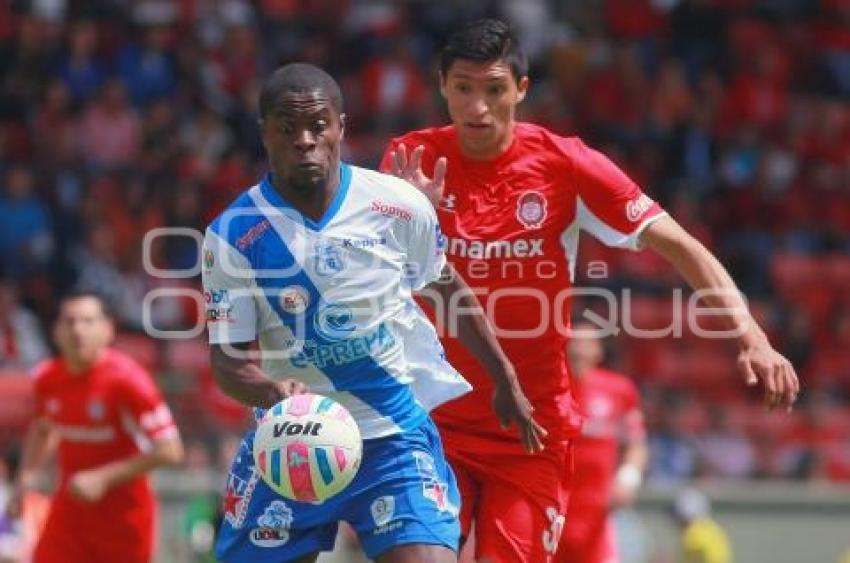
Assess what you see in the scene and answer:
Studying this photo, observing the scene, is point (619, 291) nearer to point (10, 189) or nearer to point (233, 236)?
point (10, 189)

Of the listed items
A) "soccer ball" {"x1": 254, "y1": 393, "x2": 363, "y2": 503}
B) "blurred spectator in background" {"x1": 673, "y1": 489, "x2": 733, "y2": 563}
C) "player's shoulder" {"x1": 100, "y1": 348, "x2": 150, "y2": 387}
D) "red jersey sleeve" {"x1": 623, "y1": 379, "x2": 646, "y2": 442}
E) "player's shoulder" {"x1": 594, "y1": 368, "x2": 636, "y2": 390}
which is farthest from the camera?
"blurred spectator in background" {"x1": 673, "y1": 489, "x2": 733, "y2": 563}

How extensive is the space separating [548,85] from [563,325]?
37.4 feet

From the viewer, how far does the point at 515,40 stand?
7.68 meters

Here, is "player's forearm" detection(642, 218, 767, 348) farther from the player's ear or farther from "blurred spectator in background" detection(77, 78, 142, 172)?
"blurred spectator in background" detection(77, 78, 142, 172)

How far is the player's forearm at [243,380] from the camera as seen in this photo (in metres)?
6.25

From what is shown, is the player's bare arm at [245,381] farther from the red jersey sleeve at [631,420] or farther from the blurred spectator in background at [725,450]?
the blurred spectator in background at [725,450]

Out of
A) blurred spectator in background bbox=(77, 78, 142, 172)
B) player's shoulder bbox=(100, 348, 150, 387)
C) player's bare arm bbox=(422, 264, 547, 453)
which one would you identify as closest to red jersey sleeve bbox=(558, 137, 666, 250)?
player's bare arm bbox=(422, 264, 547, 453)

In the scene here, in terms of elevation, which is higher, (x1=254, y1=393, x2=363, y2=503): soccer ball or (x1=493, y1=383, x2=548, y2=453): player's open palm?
(x1=254, y1=393, x2=363, y2=503): soccer ball

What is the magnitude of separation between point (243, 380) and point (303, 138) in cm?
82

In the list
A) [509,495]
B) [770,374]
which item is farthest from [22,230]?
[770,374]

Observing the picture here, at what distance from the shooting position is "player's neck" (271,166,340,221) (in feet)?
21.3

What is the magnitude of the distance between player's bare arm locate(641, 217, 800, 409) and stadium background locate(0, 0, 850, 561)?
7.01 m

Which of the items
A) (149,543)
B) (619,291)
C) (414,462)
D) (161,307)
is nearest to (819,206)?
(619,291)

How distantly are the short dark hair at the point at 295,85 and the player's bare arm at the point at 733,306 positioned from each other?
1.55 metres
